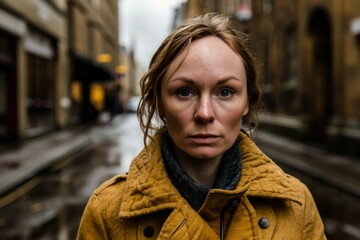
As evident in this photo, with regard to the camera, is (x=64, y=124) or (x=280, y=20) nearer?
(x=280, y=20)

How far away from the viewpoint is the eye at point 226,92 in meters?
1.55

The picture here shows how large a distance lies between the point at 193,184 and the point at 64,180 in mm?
9264

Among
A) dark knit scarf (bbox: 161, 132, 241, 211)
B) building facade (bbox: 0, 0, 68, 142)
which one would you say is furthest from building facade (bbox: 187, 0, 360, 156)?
building facade (bbox: 0, 0, 68, 142)

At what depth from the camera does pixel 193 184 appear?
1.52 meters

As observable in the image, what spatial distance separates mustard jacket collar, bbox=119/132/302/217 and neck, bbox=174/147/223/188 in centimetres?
9

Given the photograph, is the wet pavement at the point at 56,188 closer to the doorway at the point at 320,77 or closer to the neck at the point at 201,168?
the neck at the point at 201,168

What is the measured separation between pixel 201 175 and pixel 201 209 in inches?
7.3

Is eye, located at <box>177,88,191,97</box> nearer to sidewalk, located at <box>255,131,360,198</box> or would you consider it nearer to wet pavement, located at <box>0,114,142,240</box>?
wet pavement, located at <box>0,114,142,240</box>

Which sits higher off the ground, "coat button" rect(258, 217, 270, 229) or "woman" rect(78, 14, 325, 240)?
"woman" rect(78, 14, 325, 240)

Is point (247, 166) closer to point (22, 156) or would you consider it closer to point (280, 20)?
point (22, 156)

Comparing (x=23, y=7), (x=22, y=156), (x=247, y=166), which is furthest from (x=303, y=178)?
(x=23, y=7)

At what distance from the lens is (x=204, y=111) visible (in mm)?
1481

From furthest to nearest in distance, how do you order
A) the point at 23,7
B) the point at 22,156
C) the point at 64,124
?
the point at 64,124
the point at 23,7
the point at 22,156

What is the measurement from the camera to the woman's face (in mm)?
1494
